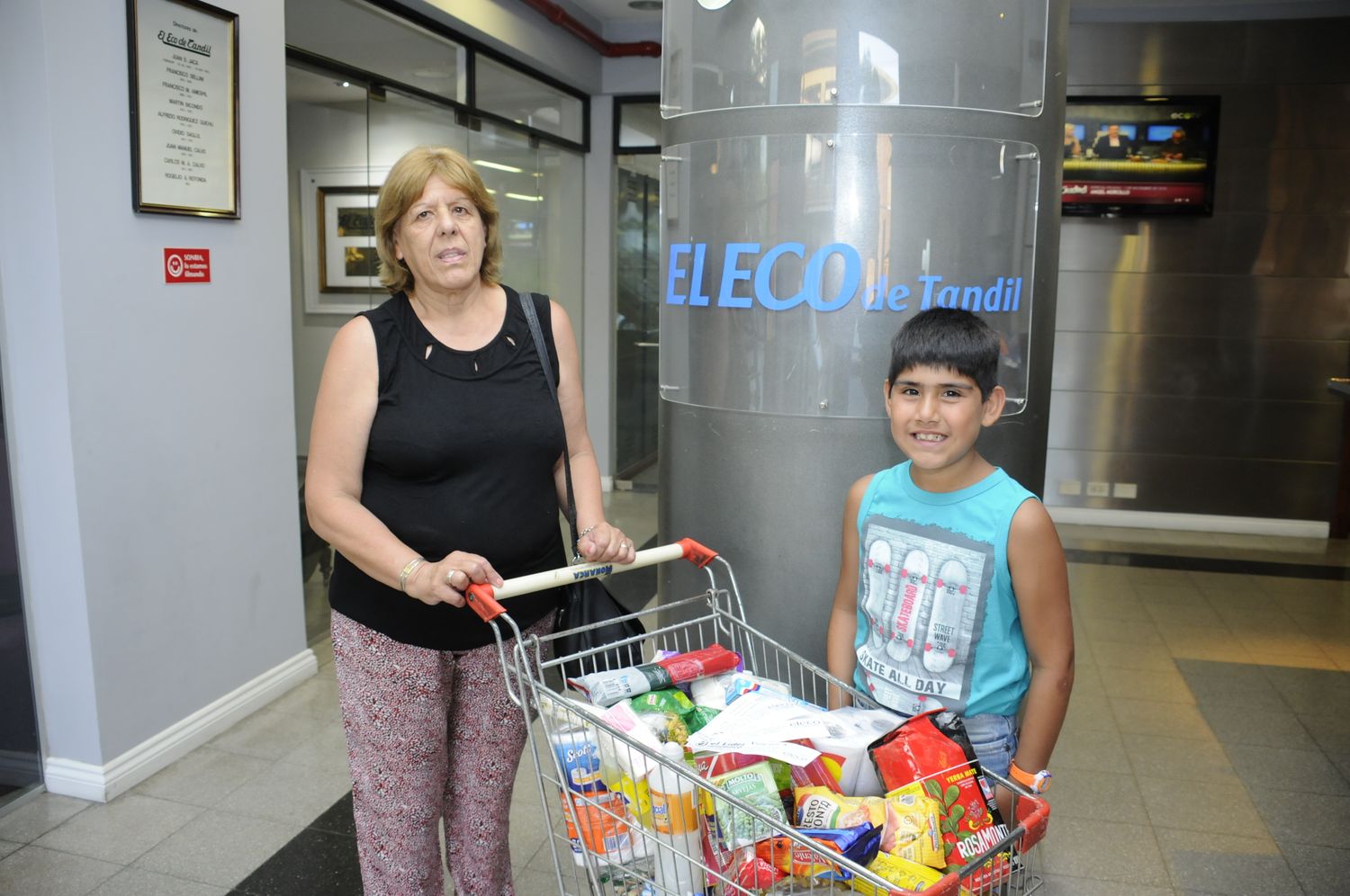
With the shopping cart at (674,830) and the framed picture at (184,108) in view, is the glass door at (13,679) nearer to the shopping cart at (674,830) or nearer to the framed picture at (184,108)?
the framed picture at (184,108)

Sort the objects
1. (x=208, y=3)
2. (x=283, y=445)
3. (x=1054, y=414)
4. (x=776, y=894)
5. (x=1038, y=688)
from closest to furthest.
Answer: (x=776, y=894), (x=1038, y=688), (x=208, y=3), (x=283, y=445), (x=1054, y=414)

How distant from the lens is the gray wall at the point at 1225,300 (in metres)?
6.73

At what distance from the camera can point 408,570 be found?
1735mm

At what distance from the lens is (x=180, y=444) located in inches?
130

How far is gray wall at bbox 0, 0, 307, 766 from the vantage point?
2.85m

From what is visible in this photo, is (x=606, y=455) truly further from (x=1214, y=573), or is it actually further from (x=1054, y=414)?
(x=1214, y=573)

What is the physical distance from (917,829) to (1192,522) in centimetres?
675

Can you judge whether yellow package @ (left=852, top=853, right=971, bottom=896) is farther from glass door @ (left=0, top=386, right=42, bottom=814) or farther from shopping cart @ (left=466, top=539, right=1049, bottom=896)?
glass door @ (left=0, top=386, right=42, bottom=814)

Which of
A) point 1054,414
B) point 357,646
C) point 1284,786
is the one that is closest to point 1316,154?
point 1054,414

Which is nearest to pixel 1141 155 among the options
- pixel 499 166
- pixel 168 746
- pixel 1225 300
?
pixel 1225 300

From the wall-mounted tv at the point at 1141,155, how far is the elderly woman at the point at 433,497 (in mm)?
5871

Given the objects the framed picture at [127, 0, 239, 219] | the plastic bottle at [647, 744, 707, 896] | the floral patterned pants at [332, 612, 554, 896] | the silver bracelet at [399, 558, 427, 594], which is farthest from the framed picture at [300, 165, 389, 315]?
the plastic bottle at [647, 744, 707, 896]

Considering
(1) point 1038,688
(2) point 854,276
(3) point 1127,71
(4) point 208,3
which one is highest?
(3) point 1127,71

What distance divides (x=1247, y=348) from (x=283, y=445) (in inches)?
242
